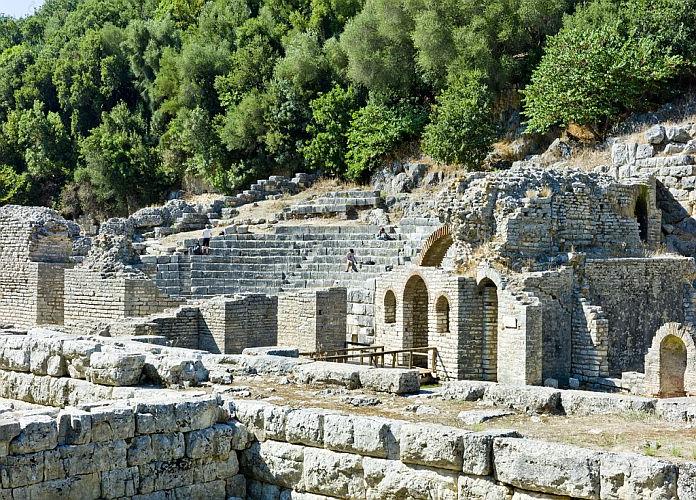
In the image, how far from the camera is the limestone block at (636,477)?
709cm

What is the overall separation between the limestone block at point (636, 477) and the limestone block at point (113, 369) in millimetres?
5107

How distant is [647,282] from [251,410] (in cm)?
1239

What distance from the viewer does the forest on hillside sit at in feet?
104

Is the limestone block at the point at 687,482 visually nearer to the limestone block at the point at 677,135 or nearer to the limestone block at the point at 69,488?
the limestone block at the point at 69,488

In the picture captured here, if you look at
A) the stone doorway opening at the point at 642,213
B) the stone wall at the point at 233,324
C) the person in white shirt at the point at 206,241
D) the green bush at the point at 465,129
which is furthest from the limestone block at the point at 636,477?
the green bush at the point at 465,129

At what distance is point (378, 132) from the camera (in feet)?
128

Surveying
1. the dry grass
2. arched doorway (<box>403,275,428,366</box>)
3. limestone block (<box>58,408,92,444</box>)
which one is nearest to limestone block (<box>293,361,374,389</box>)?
the dry grass

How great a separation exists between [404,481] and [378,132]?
31404mm

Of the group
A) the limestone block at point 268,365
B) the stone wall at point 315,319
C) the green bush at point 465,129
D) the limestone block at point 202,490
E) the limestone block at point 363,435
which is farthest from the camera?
the green bush at point 465,129

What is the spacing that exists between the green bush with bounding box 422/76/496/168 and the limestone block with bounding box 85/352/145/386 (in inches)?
966

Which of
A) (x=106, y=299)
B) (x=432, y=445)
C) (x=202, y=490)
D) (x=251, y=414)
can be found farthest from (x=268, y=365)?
(x=106, y=299)

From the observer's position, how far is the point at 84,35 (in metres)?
Answer: 60.0

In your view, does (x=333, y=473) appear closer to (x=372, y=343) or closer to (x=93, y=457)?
(x=93, y=457)

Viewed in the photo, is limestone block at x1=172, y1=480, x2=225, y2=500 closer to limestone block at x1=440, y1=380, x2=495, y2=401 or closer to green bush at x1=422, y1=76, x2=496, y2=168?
limestone block at x1=440, y1=380, x2=495, y2=401
